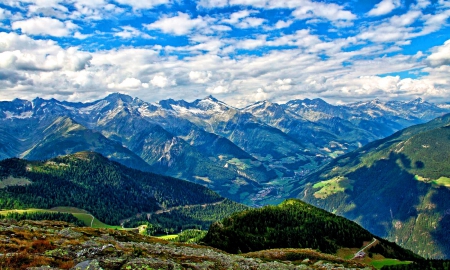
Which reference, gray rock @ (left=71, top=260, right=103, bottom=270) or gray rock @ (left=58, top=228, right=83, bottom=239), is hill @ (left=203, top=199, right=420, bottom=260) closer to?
gray rock @ (left=58, top=228, right=83, bottom=239)

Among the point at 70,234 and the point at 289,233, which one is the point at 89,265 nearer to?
the point at 70,234

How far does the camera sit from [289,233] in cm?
16525

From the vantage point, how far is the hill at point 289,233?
139975 millimetres

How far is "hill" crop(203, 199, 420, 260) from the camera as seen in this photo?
140 m

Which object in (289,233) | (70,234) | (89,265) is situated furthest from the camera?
(289,233)

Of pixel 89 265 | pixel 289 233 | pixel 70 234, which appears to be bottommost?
pixel 289 233

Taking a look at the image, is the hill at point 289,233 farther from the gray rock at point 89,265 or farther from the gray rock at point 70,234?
the gray rock at point 89,265

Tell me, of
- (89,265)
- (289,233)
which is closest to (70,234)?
(89,265)

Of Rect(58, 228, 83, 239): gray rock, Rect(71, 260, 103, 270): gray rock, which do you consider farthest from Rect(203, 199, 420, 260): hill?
Rect(71, 260, 103, 270): gray rock

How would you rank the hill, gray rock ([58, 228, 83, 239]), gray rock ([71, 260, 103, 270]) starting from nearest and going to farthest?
gray rock ([71, 260, 103, 270]), gray rock ([58, 228, 83, 239]), the hill

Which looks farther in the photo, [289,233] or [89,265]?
[289,233]

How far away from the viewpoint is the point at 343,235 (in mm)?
158500

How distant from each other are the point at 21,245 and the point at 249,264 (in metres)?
36.9

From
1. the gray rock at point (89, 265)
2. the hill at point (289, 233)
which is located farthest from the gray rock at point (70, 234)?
the hill at point (289, 233)
